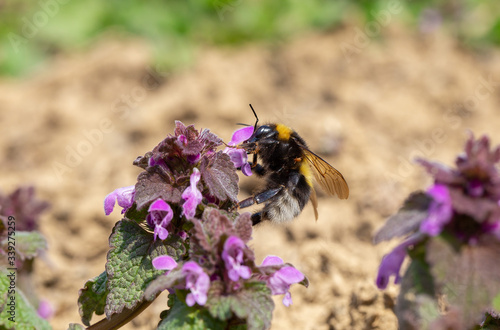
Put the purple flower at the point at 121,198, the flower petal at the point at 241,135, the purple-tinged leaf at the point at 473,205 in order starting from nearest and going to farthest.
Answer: the purple-tinged leaf at the point at 473,205
the purple flower at the point at 121,198
the flower petal at the point at 241,135

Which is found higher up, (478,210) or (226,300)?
(478,210)

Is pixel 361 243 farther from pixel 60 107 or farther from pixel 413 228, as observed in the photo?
pixel 60 107

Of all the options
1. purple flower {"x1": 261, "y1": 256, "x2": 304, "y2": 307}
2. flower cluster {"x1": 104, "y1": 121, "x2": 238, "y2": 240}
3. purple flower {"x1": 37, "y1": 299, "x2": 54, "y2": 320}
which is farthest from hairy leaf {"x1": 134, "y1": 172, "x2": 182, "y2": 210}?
purple flower {"x1": 37, "y1": 299, "x2": 54, "y2": 320}

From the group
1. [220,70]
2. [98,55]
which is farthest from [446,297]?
[98,55]

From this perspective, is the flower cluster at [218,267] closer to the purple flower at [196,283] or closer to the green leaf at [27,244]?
the purple flower at [196,283]

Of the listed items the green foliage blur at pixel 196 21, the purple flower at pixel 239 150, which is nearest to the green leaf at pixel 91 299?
the purple flower at pixel 239 150

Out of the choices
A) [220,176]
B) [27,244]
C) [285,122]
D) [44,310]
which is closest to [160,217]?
[220,176]

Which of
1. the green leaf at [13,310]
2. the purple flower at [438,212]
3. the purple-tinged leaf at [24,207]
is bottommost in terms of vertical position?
the purple-tinged leaf at [24,207]
